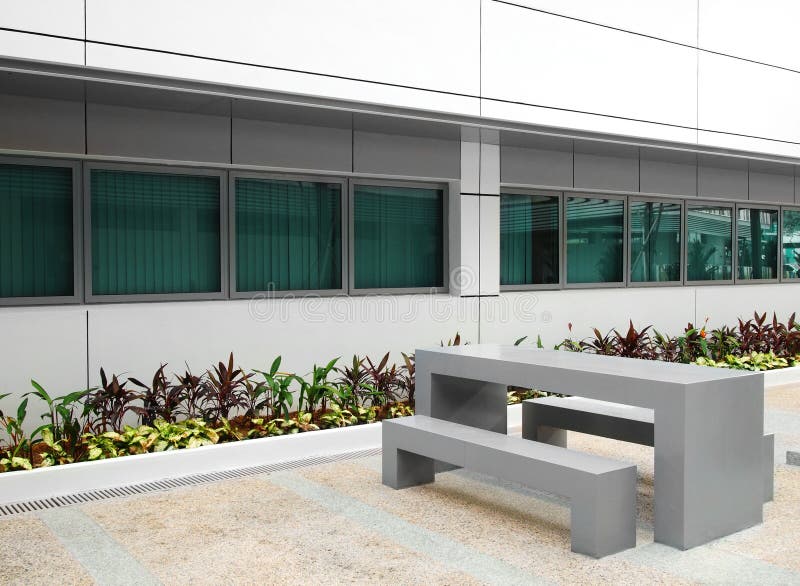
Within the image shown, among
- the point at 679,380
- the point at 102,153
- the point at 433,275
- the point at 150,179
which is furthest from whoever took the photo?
the point at 433,275

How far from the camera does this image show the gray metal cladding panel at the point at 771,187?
43.3 feet

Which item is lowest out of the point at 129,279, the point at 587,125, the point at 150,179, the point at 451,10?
the point at 129,279

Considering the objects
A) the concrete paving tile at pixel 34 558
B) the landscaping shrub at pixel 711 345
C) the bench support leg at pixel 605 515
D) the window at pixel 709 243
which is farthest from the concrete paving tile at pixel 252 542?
the window at pixel 709 243

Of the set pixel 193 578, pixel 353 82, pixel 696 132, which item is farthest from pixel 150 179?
pixel 696 132

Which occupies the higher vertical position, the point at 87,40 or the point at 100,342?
the point at 87,40

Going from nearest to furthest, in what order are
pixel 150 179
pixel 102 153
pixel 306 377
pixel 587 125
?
pixel 102 153 < pixel 150 179 < pixel 306 377 < pixel 587 125

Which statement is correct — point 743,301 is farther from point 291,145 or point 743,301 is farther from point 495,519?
point 495,519

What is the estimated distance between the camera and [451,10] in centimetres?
816

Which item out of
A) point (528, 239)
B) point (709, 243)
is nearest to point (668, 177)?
point (709, 243)

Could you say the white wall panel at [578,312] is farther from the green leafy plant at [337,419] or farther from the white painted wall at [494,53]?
the green leafy plant at [337,419]

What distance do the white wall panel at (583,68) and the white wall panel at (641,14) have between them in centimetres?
10

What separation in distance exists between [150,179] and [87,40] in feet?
6.70

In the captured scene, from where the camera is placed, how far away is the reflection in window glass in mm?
12000

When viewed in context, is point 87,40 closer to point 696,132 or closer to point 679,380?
point 679,380
